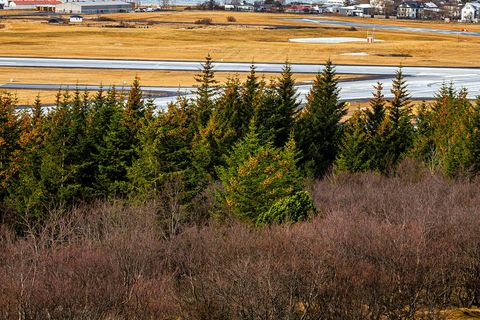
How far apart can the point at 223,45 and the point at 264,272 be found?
13301 centimetres

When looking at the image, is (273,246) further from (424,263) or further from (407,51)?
(407,51)

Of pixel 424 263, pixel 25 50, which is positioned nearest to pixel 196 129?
pixel 424 263

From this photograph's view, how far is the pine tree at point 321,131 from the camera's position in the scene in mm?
59469

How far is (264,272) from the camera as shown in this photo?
60.0 feet

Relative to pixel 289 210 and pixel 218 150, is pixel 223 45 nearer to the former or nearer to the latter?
pixel 218 150

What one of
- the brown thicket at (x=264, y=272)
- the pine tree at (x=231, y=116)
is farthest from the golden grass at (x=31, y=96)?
the brown thicket at (x=264, y=272)

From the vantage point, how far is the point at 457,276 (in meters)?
21.8

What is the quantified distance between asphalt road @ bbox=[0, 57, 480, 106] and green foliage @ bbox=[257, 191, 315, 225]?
54285 millimetres

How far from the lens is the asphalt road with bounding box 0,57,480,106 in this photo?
3568 inches

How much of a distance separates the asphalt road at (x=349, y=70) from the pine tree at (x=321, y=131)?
2412 centimetres

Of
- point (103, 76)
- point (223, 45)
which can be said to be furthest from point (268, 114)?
point (223, 45)

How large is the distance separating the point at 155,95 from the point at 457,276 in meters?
64.0

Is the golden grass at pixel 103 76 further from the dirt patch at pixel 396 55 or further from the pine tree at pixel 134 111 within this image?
the pine tree at pixel 134 111

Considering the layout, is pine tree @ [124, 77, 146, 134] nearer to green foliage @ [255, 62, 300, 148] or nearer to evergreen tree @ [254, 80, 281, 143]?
evergreen tree @ [254, 80, 281, 143]
